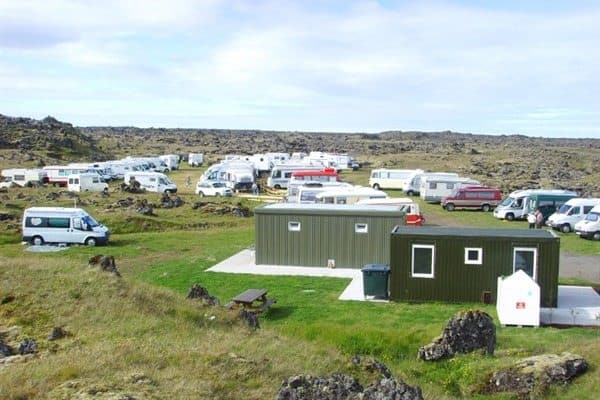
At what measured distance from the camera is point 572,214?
36594 mm

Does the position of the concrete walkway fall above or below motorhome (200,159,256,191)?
below

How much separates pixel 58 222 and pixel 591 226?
83.4ft

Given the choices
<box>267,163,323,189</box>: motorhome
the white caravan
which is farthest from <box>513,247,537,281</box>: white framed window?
the white caravan

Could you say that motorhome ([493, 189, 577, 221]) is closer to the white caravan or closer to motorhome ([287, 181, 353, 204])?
motorhome ([287, 181, 353, 204])

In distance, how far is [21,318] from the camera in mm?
14734

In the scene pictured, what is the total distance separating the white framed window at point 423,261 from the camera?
22.1 metres

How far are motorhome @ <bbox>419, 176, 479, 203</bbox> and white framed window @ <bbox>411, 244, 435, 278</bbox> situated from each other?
27591 millimetres

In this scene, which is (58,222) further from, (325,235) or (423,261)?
(423,261)

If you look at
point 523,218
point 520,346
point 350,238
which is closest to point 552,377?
point 520,346

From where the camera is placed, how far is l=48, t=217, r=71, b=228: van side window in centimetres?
3300

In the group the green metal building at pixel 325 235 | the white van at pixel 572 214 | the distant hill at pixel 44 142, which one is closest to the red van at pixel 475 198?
the white van at pixel 572 214

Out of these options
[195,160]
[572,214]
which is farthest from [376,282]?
[195,160]

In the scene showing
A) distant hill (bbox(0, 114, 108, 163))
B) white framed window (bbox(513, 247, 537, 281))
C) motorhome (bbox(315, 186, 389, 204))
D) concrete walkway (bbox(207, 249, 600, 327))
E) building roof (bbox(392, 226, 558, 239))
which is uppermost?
distant hill (bbox(0, 114, 108, 163))

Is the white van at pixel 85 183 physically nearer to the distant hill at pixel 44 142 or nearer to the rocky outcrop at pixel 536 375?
the distant hill at pixel 44 142
